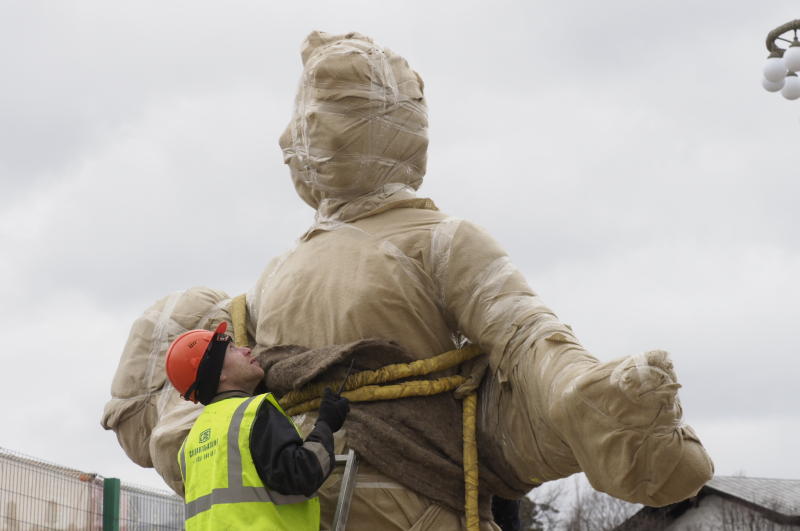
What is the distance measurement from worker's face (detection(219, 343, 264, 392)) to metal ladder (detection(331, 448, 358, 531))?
0.35 m

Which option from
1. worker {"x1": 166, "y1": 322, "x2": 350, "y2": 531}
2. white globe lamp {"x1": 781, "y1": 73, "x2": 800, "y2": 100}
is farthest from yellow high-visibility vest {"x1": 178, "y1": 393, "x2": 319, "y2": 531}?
white globe lamp {"x1": 781, "y1": 73, "x2": 800, "y2": 100}

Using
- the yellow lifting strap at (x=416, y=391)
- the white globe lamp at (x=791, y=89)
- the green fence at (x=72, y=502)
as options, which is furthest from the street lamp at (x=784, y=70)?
the yellow lifting strap at (x=416, y=391)

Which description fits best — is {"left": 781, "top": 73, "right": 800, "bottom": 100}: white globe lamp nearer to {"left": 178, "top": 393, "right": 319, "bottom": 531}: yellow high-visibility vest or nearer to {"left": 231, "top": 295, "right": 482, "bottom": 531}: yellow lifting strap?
{"left": 231, "top": 295, "right": 482, "bottom": 531}: yellow lifting strap

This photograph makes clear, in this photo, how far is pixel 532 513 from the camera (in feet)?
71.9

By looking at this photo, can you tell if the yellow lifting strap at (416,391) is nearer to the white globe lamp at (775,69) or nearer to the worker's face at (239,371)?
the worker's face at (239,371)

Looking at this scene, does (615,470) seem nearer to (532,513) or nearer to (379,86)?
(379,86)

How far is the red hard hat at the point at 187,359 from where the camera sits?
12.0ft

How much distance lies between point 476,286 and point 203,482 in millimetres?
945

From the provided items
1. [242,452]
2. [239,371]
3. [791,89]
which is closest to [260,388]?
[239,371]

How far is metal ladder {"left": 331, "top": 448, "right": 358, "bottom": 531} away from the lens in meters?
3.55

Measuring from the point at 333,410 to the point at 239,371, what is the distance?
0.33 meters

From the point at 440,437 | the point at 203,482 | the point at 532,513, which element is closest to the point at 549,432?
the point at 440,437

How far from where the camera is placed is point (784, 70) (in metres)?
10.1

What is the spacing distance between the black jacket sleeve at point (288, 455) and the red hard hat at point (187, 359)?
0.29 metres
